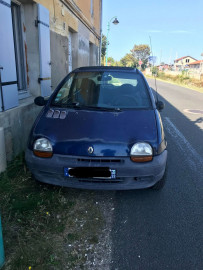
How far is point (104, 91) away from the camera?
11.6 feet

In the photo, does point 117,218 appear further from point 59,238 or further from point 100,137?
point 100,137

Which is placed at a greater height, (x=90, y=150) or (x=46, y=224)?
(x=90, y=150)

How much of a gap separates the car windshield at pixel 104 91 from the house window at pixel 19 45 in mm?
1573

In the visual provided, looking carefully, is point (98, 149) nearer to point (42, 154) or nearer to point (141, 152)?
point (141, 152)

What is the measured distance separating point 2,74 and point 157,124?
2424 mm

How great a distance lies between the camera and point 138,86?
3.63 meters

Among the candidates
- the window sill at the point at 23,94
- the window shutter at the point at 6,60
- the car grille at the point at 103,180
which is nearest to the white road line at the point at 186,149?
the car grille at the point at 103,180

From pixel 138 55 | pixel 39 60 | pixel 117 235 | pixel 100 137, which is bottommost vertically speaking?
pixel 117 235

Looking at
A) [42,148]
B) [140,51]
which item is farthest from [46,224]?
[140,51]

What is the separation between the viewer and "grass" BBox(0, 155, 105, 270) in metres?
1.95

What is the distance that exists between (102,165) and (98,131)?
1.36 ft

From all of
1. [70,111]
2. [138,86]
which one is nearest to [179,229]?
[70,111]

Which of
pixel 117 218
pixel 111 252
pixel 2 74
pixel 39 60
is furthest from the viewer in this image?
pixel 39 60

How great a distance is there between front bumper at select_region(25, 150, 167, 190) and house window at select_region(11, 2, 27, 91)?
2854 mm
